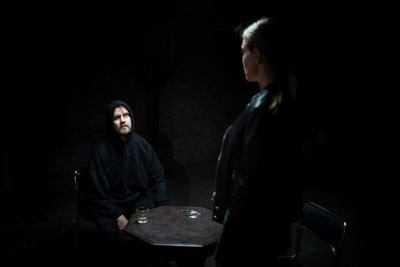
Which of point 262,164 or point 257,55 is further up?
point 257,55

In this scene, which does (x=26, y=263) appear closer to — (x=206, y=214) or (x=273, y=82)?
(x=206, y=214)

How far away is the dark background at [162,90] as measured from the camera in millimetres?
5312

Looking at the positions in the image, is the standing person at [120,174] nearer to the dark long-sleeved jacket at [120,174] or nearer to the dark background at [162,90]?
the dark long-sleeved jacket at [120,174]

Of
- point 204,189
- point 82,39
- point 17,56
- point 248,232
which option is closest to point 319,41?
point 204,189

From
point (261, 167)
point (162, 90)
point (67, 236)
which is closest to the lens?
point (261, 167)

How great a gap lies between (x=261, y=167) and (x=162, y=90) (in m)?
5.92

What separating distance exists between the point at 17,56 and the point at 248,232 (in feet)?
15.9

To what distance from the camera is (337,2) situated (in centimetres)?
654

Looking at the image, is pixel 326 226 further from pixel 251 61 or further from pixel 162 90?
pixel 162 90

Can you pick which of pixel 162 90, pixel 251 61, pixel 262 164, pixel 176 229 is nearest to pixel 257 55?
pixel 251 61

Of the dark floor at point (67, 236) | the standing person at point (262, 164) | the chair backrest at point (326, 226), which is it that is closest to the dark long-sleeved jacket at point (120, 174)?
the dark floor at point (67, 236)

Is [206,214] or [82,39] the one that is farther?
[82,39]

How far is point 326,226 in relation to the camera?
8.18 ft

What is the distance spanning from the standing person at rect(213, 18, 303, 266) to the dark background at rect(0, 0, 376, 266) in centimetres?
228
